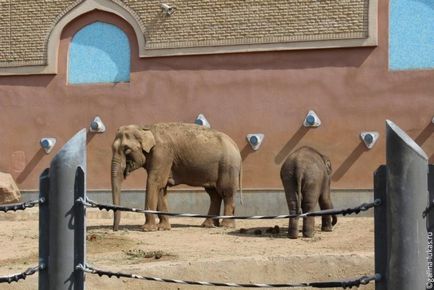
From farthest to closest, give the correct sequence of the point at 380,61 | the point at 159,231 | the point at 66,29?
the point at 66,29, the point at 380,61, the point at 159,231

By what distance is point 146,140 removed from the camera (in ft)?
46.7

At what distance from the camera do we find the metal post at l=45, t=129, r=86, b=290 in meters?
4.15

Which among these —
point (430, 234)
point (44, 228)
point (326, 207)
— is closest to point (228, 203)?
point (326, 207)

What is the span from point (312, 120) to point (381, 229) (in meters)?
14.4

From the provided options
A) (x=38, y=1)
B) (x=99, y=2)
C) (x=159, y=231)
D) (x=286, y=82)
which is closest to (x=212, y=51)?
(x=286, y=82)

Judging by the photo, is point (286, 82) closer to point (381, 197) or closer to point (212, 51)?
point (212, 51)

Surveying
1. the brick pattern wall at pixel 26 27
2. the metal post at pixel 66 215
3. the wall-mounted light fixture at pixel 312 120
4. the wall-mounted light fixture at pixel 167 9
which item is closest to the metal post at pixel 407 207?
the metal post at pixel 66 215

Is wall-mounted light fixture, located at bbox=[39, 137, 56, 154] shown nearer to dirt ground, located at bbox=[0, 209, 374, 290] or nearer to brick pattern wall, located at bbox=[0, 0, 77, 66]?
brick pattern wall, located at bbox=[0, 0, 77, 66]

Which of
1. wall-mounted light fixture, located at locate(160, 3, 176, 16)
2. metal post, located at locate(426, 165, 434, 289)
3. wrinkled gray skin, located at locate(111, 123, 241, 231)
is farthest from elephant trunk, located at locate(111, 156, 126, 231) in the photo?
metal post, located at locate(426, 165, 434, 289)

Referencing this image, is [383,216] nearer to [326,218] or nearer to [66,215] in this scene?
[66,215]

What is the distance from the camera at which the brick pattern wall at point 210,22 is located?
18062 millimetres

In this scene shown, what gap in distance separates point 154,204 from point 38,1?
8574 millimetres

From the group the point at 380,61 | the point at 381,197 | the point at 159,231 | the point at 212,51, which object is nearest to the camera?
the point at 381,197

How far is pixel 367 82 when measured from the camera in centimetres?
1798
